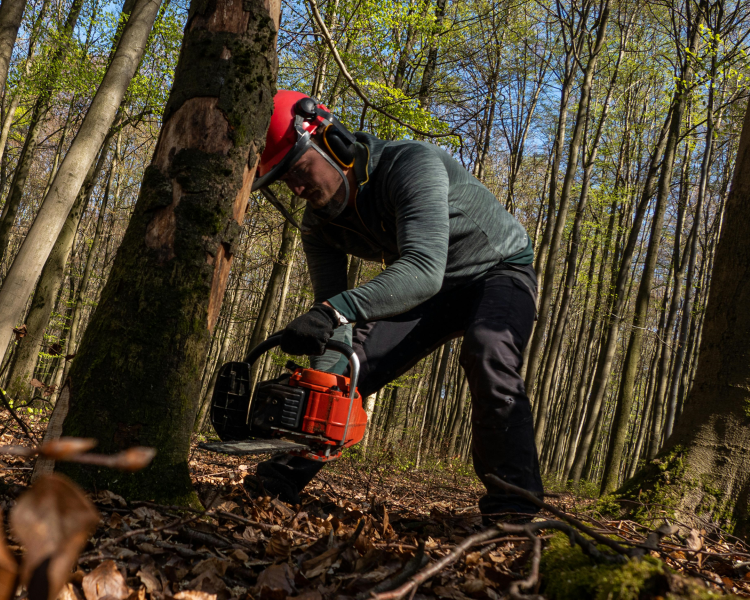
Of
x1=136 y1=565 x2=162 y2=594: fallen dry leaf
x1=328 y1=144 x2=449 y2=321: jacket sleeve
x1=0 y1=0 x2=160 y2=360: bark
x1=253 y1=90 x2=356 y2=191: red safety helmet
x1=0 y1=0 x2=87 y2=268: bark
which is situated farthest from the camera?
x1=0 y1=0 x2=87 y2=268: bark

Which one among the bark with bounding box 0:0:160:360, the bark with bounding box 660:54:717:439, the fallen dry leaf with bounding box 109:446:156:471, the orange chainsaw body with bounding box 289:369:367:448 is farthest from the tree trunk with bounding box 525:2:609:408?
the fallen dry leaf with bounding box 109:446:156:471

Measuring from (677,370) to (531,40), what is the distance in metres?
11.1

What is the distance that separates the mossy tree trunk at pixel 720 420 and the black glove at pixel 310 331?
1832 millimetres

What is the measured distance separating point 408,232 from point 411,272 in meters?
0.23

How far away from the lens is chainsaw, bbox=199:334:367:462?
7.93 ft

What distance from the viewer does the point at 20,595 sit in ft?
3.75

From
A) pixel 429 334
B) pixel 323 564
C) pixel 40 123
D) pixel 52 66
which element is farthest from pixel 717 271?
pixel 40 123

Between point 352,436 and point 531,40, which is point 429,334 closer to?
point 352,436

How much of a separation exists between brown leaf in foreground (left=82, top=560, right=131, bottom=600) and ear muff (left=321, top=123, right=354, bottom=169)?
2.19 m

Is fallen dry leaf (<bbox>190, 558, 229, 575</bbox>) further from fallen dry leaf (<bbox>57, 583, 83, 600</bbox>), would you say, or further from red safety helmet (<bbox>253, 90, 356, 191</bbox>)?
red safety helmet (<bbox>253, 90, 356, 191</bbox>)

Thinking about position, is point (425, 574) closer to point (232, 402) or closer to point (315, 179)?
point (232, 402)

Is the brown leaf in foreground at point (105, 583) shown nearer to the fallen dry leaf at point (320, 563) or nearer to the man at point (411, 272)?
the fallen dry leaf at point (320, 563)

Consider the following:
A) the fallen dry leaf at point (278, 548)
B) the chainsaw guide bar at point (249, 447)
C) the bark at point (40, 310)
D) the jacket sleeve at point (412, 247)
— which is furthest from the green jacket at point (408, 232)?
the bark at point (40, 310)

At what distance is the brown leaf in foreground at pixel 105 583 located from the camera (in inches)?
49.8
